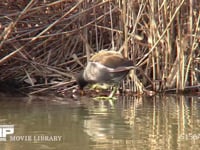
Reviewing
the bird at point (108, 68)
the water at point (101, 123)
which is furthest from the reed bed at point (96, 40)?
the bird at point (108, 68)

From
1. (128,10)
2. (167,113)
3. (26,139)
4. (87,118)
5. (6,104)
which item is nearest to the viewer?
(26,139)

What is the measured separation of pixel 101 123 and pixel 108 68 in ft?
2.90

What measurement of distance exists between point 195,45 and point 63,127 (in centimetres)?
261

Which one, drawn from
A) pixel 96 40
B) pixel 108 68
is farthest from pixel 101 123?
pixel 96 40

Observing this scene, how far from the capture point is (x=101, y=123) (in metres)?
4.20

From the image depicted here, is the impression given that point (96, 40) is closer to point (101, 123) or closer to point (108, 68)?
point (108, 68)

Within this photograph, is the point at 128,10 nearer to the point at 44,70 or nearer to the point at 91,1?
the point at 91,1

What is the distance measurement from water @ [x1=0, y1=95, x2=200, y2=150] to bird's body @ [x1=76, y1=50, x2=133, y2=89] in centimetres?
27

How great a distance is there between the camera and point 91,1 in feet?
21.3

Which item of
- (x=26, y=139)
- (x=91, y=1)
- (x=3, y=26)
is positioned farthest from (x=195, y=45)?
(x=26, y=139)

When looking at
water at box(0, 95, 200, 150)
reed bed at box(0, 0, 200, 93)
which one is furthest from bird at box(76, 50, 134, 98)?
reed bed at box(0, 0, 200, 93)

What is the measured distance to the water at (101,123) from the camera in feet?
11.5

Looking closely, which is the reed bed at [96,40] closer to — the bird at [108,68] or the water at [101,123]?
the water at [101,123]

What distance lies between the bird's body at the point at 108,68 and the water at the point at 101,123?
0.88 ft
